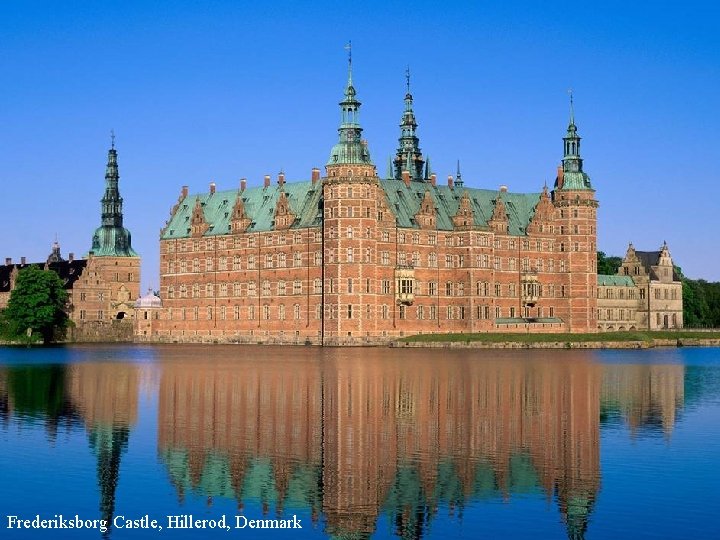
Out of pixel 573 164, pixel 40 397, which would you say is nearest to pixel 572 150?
pixel 573 164

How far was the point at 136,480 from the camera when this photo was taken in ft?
99.3

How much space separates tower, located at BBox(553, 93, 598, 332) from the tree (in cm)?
5615

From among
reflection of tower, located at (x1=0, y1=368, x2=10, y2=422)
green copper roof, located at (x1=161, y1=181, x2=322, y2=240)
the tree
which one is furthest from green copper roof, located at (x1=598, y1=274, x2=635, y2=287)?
reflection of tower, located at (x1=0, y1=368, x2=10, y2=422)

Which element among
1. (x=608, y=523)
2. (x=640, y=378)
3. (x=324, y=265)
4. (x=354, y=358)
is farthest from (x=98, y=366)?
(x=608, y=523)

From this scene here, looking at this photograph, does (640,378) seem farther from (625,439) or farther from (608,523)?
(608,523)

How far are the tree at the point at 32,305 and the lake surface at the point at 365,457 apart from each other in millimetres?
75573

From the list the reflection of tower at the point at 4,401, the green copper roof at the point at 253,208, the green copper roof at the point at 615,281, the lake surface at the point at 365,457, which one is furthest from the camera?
the green copper roof at the point at 615,281

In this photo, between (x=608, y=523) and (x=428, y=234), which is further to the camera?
(x=428, y=234)

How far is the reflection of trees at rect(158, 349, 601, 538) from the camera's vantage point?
27953 millimetres

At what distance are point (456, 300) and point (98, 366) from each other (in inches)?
2266

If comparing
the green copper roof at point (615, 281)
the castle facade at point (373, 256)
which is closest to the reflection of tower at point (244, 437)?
the castle facade at point (373, 256)

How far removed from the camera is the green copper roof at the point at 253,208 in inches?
5026

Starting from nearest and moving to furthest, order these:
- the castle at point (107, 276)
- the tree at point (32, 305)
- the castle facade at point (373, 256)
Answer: the castle facade at point (373, 256) → the tree at point (32, 305) → the castle at point (107, 276)

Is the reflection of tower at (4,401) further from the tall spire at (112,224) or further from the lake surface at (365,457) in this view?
the tall spire at (112,224)
